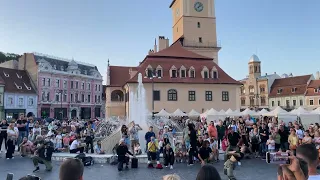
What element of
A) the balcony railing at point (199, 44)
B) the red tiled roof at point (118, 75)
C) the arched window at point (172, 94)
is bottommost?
the arched window at point (172, 94)

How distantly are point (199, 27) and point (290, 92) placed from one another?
3113 cm

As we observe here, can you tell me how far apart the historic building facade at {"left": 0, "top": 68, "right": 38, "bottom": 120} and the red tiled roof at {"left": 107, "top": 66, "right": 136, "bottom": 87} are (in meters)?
17.1

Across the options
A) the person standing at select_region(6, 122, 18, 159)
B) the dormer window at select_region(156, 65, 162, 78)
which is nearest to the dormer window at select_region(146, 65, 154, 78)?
the dormer window at select_region(156, 65, 162, 78)

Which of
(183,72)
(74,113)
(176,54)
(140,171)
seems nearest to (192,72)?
(183,72)

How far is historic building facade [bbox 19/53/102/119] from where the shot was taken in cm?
6188

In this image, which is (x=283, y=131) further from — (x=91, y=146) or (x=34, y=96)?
(x=34, y=96)

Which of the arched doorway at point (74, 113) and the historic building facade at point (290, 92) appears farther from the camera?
the historic building facade at point (290, 92)

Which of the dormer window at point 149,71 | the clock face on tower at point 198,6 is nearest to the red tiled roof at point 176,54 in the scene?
the dormer window at point 149,71

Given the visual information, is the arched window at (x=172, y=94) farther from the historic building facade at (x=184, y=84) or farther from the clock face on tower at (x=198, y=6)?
the clock face on tower at (x=198, y=6)

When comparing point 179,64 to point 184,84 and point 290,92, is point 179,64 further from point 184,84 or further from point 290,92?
point 290,92

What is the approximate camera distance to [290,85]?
2872 inches

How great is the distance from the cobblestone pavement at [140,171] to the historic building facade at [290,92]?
62.6 meters

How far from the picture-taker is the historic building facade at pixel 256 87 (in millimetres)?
79250

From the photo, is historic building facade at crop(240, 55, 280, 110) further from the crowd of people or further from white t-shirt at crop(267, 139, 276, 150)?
white t-shirt at crop(267, 139, 276, 150)
